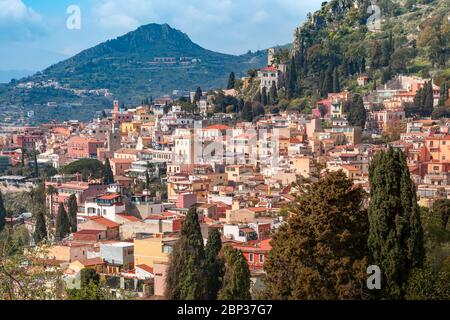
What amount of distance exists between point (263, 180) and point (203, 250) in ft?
40.1

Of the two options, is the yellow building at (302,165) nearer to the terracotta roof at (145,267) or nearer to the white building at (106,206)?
the white building at (106,206)

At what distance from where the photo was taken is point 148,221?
1719cm

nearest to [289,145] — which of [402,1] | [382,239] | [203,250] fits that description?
[203,250]

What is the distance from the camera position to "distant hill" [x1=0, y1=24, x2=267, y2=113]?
7350cm

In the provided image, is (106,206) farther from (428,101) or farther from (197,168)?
(428,101)

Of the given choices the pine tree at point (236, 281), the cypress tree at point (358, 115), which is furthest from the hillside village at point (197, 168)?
the pine tree at point (236, 281)

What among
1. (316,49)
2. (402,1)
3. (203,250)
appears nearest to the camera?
Result: (203,250)

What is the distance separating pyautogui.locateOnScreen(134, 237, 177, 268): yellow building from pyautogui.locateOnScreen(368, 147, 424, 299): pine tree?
6309 millimetres

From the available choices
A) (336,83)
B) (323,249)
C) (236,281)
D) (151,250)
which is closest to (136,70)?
(336,83)

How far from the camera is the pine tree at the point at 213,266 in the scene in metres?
10.5

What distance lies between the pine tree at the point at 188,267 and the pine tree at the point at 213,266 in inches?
3.8

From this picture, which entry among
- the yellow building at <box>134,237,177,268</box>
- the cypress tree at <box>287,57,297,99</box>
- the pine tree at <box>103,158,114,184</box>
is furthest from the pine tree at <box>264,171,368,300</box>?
the cypress tree at <box>287,57,297,99</box>

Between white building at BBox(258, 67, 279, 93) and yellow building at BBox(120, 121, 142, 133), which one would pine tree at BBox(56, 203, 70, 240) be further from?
white building at BBox(258, 67, 279, 93)
